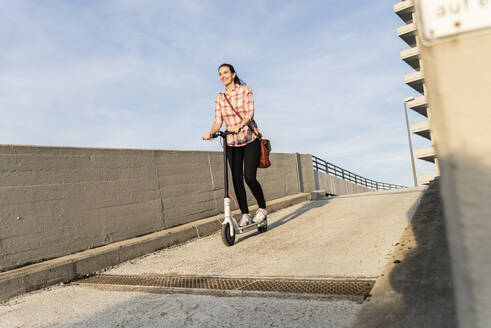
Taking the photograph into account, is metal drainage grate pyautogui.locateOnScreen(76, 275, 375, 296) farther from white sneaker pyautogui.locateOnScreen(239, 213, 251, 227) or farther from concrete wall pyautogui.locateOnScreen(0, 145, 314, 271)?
white sneaker pyautogui.locateOnScreen(239, 213, 251, 227)

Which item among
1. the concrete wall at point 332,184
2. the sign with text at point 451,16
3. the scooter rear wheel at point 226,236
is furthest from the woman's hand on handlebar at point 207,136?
the concrete wall at point 332,184

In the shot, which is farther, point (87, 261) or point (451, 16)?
point (87, 261)

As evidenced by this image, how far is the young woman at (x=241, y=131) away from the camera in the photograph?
16.0 feet

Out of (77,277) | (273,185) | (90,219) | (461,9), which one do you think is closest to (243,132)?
(90,219)

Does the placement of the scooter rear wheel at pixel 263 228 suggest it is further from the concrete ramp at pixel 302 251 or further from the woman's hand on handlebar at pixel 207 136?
the woman's hand on handlebar at pixel 207 136

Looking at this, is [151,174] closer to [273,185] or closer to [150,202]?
[150,202]

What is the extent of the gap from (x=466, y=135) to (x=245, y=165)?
12.8 feet

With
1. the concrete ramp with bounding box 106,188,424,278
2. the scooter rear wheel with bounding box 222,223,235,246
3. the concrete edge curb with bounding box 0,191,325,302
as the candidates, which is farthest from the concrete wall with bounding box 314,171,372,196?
the scooter rear wheel with bounding box 222,223,235,246

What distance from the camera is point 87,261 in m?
4.23

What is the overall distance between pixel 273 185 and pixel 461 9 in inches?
348

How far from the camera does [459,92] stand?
1.07 metres

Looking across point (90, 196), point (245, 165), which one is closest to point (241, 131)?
point (245, 165)

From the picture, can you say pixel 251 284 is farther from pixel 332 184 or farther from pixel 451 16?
pixel 332 184

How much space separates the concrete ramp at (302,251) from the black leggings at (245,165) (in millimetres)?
624
